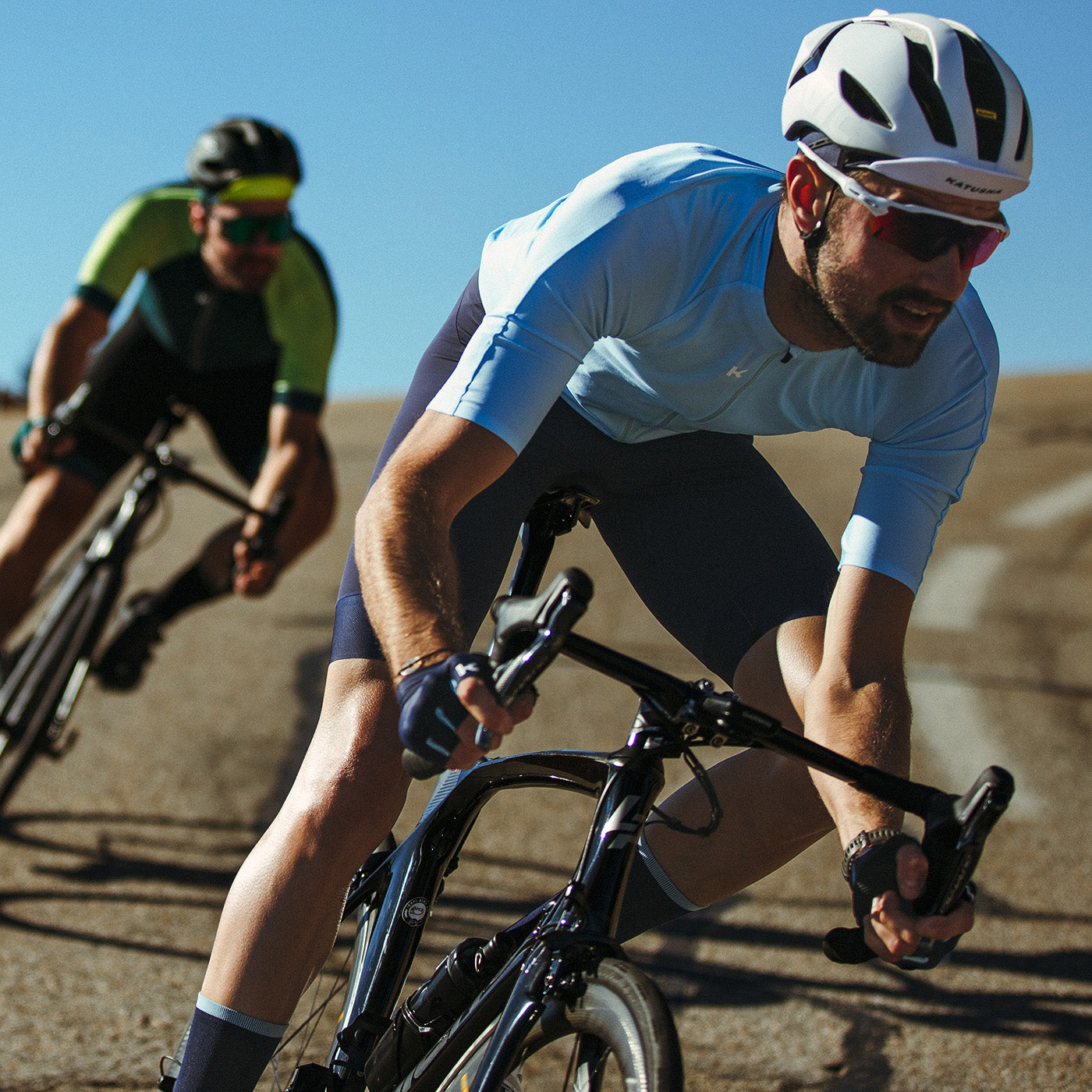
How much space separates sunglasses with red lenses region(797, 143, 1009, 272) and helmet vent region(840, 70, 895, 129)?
103 millimetres

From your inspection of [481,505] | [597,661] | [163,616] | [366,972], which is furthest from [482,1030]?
[163,616]

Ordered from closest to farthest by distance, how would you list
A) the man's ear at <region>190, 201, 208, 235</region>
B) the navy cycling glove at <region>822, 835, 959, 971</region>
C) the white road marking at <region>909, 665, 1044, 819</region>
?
the navy cycling glove at <region>822, 835, 959, 971</region>
the man's ear at <region>190, 201, 208, 235</region>
the white road marking at <region>909, 665, 1044, 819</region>

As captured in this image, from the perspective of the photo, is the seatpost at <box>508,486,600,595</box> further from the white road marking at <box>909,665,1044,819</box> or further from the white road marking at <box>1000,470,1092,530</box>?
the white road marking at <box>1000,470,1092,530</box>

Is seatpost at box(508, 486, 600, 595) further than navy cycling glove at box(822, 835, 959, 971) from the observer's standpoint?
Yes

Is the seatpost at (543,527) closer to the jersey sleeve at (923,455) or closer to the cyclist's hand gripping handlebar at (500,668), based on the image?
the jersey sleeve at (923,455)

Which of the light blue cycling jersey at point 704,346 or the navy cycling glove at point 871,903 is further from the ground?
the light blue cycling jersey at point 704,346

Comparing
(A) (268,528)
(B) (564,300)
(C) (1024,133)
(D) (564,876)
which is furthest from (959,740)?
(B) (564,300)

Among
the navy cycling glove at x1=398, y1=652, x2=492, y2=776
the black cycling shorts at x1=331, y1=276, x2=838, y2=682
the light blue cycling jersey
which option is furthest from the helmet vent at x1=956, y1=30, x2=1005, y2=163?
the navy cycling glove at x1=398, y1=652, x2=492, y2=776

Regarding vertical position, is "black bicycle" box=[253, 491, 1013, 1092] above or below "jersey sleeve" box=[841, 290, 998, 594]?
below

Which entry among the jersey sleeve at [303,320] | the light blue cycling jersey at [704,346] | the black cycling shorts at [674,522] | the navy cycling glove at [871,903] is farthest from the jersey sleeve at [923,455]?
the jersey sleeve at [303,320]

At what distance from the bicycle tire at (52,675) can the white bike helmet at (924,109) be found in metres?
3.42

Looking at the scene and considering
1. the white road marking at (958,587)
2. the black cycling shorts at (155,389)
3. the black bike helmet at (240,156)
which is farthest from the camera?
the white road marking at (958,587)

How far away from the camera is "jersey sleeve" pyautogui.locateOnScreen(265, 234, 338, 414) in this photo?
5305mm

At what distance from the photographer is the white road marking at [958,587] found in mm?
9938
